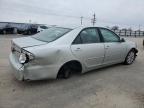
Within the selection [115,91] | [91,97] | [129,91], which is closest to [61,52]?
[91,97]

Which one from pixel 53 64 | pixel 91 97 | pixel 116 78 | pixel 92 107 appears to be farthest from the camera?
pixel 116 78

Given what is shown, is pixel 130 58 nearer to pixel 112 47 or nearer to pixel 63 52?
pixel 112 47

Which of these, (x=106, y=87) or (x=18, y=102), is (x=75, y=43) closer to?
(x=106, y=87)

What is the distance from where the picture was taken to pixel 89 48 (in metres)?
4.54

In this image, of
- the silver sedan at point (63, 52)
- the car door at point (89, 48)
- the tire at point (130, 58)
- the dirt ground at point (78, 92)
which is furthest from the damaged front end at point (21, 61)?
the tire at point (130, 58)

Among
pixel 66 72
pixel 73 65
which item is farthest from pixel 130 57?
pixel 66 72

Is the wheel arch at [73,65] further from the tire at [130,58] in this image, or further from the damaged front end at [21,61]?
the tire at [130,58]

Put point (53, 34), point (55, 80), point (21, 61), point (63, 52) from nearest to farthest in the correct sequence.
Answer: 1. point (21, 61)
2. point (63, 52)
3. point (55, 80)
4. point (53, 34)

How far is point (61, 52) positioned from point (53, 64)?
316 mm

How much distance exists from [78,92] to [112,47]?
2025mm

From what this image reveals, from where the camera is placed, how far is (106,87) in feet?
13.5

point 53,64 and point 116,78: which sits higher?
point 53,64

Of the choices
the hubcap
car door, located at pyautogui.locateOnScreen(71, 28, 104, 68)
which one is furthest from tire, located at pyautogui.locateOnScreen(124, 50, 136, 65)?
car door, located at pyautogui.locateOnScreen(71, 28, 104, 68)

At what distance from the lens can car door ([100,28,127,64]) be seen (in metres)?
5.10
